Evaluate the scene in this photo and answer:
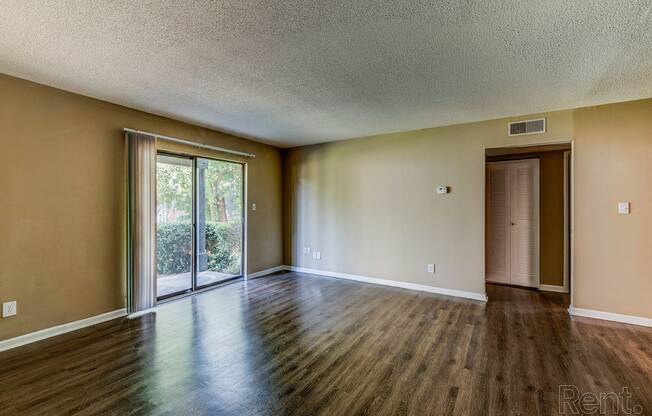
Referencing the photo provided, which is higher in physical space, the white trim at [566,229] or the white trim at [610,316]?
the white trim at [566,229]

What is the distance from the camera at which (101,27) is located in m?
2.06

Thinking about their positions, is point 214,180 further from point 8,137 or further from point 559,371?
point 559,371

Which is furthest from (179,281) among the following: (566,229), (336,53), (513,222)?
(566,229)

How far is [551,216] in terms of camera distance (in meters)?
4.74

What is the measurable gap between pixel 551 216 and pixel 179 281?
5892 mm

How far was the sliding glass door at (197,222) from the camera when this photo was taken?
421 cm

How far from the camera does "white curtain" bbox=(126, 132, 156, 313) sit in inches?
143

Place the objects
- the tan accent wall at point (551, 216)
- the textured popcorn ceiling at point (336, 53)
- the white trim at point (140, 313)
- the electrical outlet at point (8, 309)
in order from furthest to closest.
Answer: the tan accent wall at point (551, 216)
the white trim at point (140, 313)
the electrical outlet at point (8, 309)
the textured popcorn ceiling at point (336, 53)

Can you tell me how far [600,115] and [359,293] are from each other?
12.6 feet

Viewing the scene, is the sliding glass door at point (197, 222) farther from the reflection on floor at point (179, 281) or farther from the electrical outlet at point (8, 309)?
the electrical outlet at point (8, 309)

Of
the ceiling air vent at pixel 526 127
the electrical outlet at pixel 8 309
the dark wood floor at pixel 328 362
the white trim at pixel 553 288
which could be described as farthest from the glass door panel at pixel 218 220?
the white trim at pixel 553 288

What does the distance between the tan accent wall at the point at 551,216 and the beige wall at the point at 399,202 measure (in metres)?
1.11

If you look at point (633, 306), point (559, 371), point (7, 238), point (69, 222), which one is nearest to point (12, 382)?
point (7, 238)

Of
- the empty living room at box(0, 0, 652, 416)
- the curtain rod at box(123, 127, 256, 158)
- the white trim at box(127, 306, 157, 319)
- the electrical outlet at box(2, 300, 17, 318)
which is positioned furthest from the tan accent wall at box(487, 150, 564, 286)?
the electrical outlet at box(2, 300, 17, 318)
